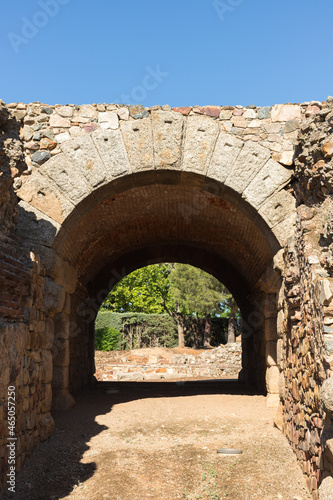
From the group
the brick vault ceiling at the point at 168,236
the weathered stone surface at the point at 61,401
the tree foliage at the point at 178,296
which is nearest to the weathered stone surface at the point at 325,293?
the brick vault ceiling at the point at 168,236

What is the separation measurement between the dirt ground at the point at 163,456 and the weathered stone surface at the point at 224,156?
286 centimetres

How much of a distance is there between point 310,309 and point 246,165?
212 cm

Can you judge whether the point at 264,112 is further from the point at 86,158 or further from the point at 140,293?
the point at 140,293

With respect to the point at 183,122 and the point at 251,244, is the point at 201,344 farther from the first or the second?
the point at 183,122

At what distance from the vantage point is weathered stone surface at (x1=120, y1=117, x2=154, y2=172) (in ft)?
17.4

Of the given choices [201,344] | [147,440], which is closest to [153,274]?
[201,344]

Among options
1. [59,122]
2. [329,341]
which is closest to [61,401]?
[59,122]

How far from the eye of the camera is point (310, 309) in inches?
146

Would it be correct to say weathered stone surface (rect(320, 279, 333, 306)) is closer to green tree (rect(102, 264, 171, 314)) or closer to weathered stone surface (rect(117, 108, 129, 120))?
weathered stone surface (rect(117, 108, 129, 120))

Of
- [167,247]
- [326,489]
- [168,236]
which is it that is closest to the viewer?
[326,489]

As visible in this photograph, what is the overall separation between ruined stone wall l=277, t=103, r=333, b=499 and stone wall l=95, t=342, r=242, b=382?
29.0 ft

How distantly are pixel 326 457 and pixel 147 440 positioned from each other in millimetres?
2243

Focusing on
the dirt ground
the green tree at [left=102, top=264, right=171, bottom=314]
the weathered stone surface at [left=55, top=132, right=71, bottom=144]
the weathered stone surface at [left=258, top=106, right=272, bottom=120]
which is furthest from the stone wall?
the weathered stone surface at [left=258, top=106, right=272, bottom=120]

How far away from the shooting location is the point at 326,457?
9.68ft
